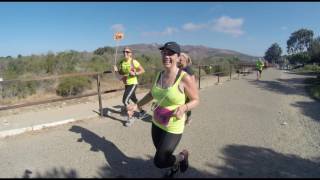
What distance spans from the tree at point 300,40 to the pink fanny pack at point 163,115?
120 meters

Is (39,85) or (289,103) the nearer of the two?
(289,103)

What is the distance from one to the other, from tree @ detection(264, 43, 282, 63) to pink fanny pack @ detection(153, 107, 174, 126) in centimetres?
11655

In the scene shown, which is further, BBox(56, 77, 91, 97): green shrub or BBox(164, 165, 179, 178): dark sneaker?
BBox(56, 77, 91, 97): green shrub

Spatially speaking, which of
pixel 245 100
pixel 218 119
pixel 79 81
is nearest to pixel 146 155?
pixel 218 119

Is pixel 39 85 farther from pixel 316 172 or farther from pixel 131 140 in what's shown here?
pixel 316 172

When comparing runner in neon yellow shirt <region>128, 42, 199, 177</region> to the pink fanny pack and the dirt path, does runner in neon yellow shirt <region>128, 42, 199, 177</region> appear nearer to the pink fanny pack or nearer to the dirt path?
the pink fanny pack

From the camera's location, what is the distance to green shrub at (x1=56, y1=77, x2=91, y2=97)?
16.2m

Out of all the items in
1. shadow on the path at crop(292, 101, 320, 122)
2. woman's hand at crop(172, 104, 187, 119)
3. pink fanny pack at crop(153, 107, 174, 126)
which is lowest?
shadow on the path at crop(292, 101, 320, 122)

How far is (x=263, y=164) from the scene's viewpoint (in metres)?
4.96

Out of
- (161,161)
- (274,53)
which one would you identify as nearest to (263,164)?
(161,161)

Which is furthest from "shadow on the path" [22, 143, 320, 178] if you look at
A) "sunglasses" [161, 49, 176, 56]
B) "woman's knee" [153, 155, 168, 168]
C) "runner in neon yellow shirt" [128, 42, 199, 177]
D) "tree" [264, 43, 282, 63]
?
"tree" [264, 43, 282, 63]

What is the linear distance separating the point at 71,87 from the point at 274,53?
111m

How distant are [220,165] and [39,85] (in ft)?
45.4

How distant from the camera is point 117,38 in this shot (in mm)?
9375
